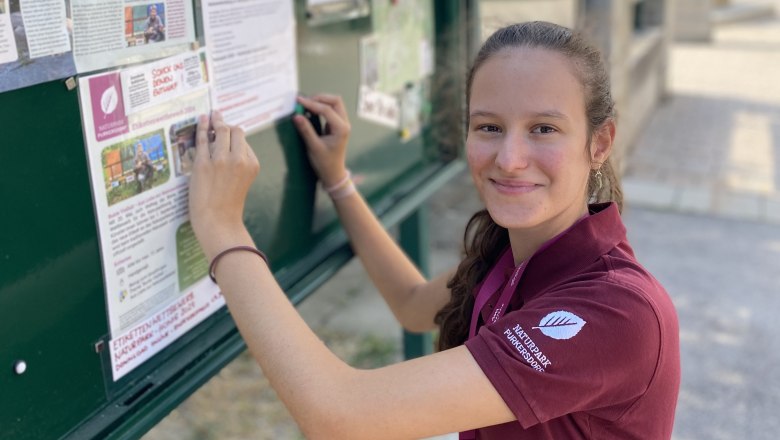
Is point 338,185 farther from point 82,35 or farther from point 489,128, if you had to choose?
point 82,35

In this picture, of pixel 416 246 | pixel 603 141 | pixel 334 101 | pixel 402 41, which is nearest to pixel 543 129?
pixel 603 141

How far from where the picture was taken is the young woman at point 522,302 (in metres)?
1.29

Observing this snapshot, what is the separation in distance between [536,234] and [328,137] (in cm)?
68

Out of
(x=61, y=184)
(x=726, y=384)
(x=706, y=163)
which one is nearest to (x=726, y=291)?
(x=726, y=384)

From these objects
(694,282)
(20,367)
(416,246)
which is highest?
(20,367)

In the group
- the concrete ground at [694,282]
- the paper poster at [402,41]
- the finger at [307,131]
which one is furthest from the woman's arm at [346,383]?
the concrete ground at [694,282]

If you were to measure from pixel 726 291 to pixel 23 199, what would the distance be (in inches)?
171

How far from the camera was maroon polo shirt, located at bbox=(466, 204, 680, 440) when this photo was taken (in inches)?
50.6

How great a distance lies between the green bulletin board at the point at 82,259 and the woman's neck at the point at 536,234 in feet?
1.99

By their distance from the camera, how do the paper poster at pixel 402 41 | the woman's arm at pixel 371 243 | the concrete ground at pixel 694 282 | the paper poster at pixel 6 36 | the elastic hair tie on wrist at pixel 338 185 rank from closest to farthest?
the paper poster at pixel 6 36 → the woman's arm at pixel 371 243 → the elastic hair tie on wrist at pixel 338 185 → the paper poster at pixel 402 41 → the concrete ground at pixel 694 282

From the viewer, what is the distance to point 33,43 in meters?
1.25

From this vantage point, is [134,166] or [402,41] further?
[402,41]

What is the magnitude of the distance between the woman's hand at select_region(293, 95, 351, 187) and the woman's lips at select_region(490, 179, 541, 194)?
0.66 meters

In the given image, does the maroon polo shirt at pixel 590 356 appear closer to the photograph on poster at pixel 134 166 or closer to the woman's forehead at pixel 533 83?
the woman's forehead at pixel 533 83
